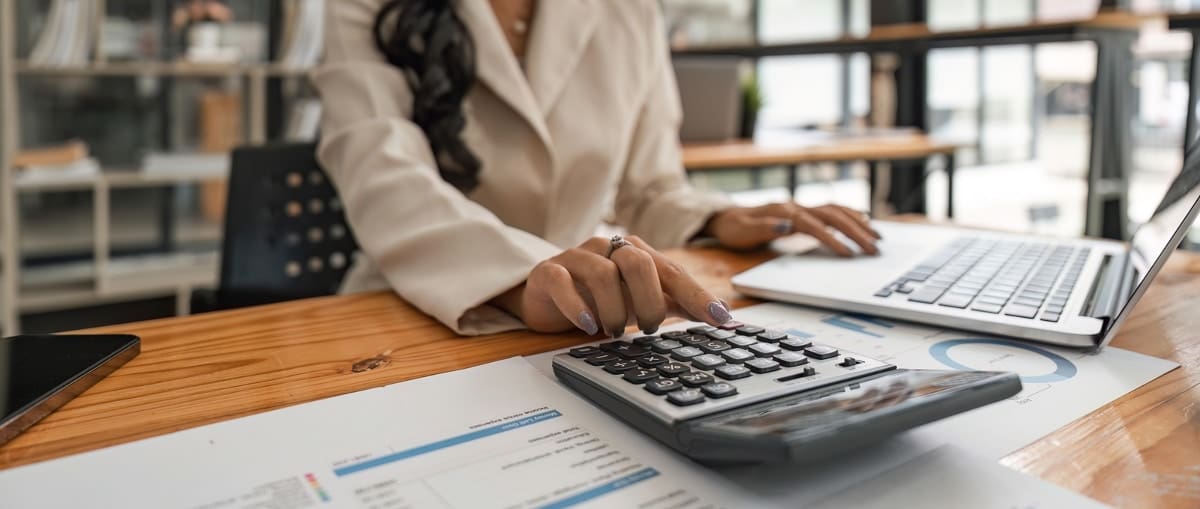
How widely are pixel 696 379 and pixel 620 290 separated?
144mm

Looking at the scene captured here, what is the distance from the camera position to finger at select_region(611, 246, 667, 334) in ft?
1.76

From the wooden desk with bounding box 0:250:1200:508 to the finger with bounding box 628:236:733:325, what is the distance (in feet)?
0.28

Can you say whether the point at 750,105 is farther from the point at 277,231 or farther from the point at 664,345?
the point at 664,345

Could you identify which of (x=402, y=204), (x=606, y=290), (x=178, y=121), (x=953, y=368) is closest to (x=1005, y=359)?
(x=953, y=368)

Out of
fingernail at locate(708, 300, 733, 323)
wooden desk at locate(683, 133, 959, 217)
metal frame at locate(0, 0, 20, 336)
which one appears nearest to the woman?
fingernail at locate(708, 300, 733, 323)

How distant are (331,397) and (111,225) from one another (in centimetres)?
298

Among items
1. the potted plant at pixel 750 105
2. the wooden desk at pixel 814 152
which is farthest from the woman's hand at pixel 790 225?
the potted plant at pixel 750 105

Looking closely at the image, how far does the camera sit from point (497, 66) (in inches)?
38.6

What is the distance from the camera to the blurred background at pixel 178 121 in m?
2.58

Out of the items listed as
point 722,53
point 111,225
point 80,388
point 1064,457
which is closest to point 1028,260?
point 1064,457

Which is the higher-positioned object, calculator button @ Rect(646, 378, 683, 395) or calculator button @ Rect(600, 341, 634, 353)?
calculator button @ Rect(646, 378, 683, 395)

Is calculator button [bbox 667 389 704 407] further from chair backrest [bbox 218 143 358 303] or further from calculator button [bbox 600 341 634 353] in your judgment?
chair backrest [bbox 218 143 358 303]

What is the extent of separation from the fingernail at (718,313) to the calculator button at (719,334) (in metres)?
0.01

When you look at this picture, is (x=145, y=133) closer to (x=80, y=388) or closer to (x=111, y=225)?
(x=111, y=225)
